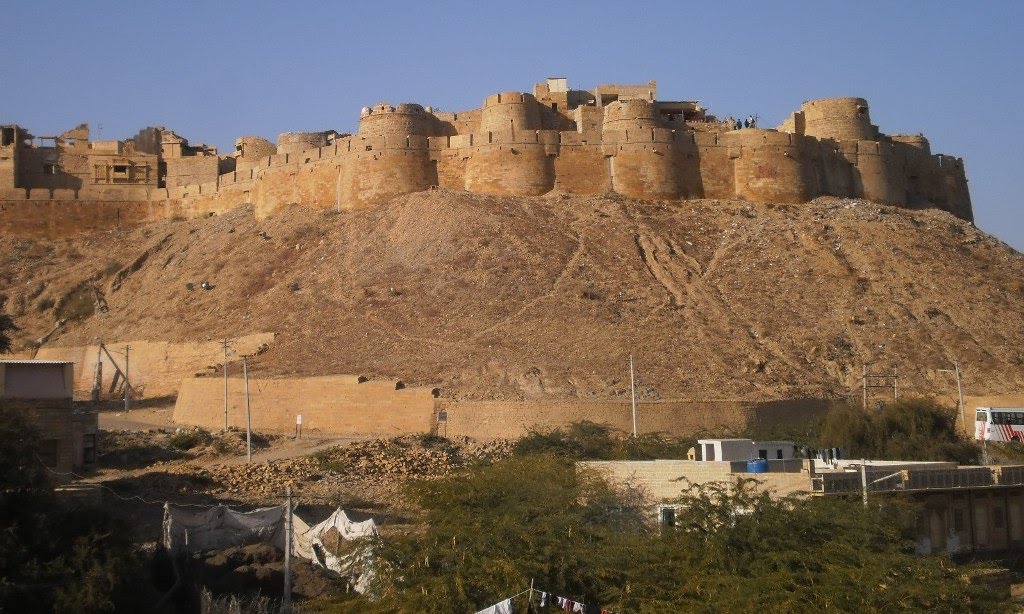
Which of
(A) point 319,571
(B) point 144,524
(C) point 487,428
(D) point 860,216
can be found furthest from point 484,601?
(D) point 860,216

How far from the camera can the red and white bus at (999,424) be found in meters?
26.4

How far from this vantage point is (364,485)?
22.4 metres

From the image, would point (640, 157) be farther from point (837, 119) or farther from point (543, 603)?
point (543, 603)

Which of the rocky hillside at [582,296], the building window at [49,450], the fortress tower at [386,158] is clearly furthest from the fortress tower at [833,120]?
the building window at [49,450]

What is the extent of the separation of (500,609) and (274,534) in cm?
477

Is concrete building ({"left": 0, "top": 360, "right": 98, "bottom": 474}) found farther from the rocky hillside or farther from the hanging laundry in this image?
the hanging laundry

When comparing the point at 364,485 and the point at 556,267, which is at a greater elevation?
the point at 556,267

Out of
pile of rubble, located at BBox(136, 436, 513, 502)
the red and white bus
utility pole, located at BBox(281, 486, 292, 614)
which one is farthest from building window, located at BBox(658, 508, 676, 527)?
the red and white bus

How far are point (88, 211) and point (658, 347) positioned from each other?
21.4 meters

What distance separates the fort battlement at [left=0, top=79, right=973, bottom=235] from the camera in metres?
36.2

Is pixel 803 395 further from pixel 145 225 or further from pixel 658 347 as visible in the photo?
pixel 145 225

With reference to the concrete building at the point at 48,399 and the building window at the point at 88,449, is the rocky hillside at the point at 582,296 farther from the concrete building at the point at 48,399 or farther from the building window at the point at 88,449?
the concrete building at the point at 48,399

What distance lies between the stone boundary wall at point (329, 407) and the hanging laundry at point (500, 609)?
1332 cm

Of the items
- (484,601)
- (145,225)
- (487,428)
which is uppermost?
(145,225)
